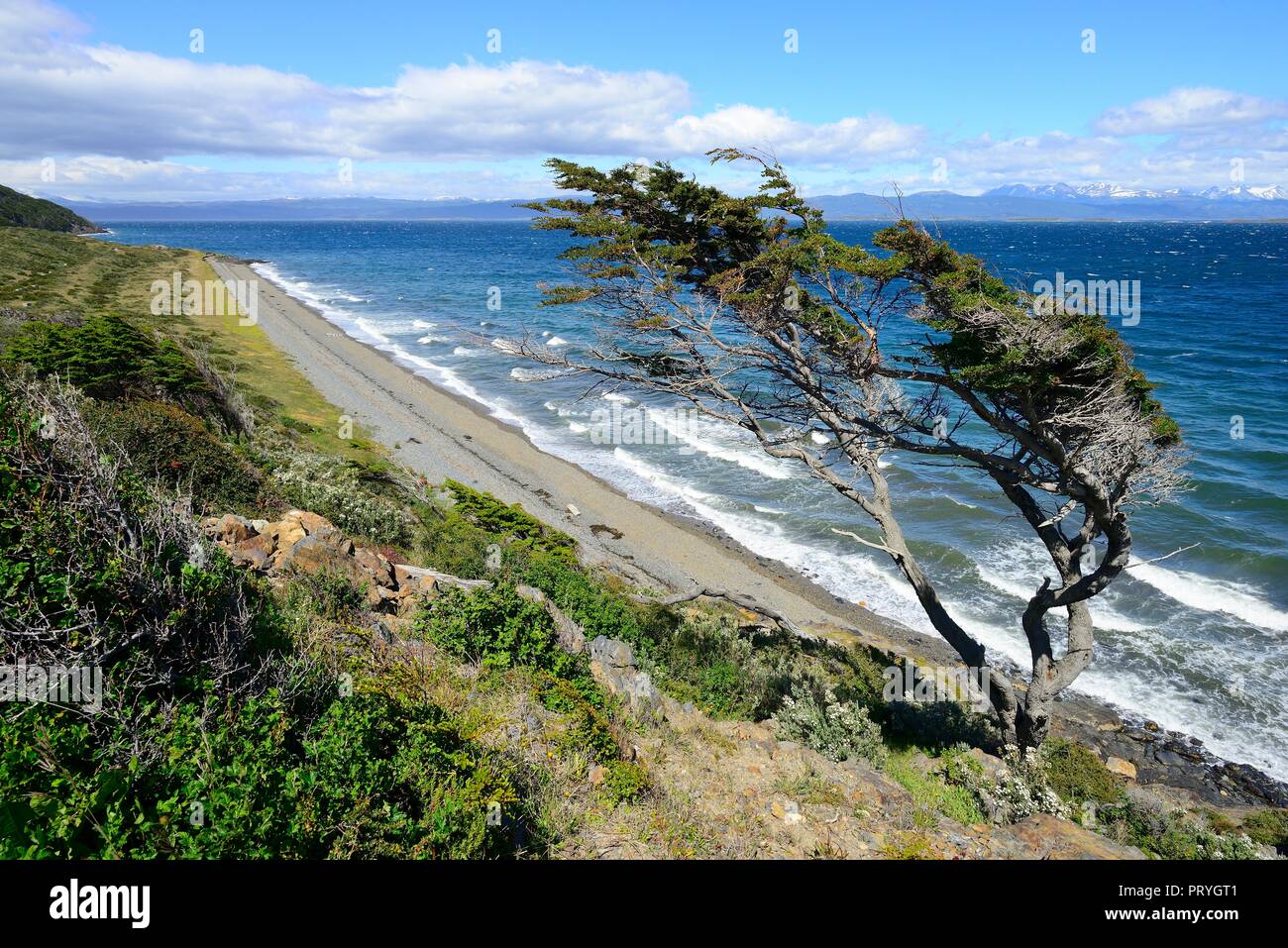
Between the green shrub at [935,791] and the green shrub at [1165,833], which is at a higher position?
the green shrub at [935,791]

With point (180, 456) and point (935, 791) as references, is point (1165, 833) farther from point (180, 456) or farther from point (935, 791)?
point (180, 456)

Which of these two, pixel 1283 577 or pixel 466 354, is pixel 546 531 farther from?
pixel 466 354

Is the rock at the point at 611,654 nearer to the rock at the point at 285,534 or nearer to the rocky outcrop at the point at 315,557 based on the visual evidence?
the rocky outcrop at the point at 315,557

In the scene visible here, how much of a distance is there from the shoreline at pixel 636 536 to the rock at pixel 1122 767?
0.20 m

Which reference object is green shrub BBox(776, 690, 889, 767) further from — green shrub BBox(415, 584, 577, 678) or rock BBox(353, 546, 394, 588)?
rock BBox(353, 546, 394, 588)

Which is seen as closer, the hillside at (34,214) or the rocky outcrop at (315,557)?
the rocky outcrop at (315,557)

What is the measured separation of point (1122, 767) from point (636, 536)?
42.2 feet

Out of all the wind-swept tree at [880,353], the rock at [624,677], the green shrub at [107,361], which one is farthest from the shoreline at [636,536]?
the green shrub at [107,361]

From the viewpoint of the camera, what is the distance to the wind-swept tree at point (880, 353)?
729 centimetres

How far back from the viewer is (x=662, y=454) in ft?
94.6

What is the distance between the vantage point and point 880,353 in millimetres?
9523
